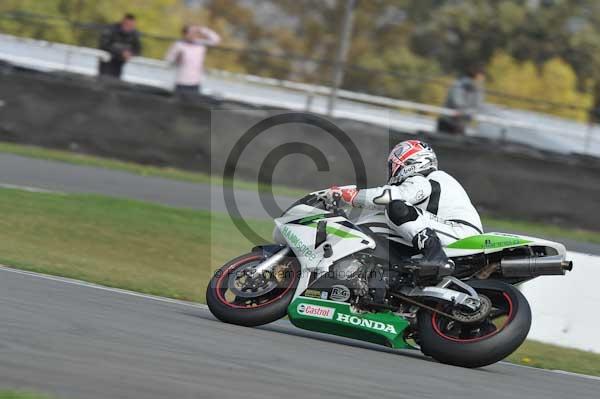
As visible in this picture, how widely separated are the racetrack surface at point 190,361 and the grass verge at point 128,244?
119 cm

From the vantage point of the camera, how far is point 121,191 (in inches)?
602

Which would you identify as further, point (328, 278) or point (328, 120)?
point (328, 120)

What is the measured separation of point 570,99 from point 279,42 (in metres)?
14.8

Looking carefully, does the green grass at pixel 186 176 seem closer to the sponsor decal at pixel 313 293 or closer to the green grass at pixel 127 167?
the green grass at pixel 127 167

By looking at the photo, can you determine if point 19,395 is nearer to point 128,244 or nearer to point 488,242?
point 488,242

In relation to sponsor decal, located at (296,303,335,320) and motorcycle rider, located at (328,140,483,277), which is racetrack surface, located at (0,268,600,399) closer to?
sponsor decal, located at (296,303,335,320)

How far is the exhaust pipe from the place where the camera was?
760cm

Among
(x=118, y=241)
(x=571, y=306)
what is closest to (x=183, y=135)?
(x=118, y=241)

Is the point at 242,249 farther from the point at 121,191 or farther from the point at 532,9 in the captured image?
the point at 532,9

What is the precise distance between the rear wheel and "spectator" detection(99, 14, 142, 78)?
1155cm

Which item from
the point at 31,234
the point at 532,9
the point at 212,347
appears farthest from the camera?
the point at 532,9

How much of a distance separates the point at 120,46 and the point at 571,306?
1121 centimetres

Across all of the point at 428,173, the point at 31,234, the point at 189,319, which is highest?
the point at 428,173

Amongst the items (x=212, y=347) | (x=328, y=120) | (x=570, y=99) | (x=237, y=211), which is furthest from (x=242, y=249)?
(x=570, y=99)
